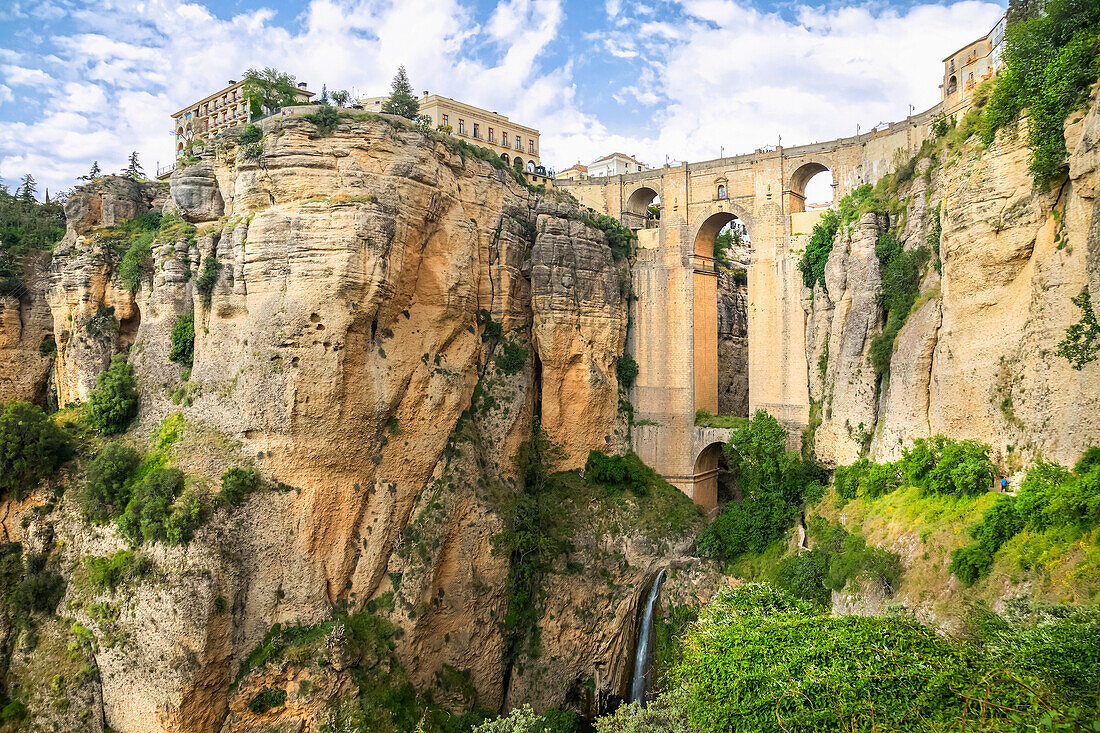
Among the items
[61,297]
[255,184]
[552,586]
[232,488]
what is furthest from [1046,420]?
[61,297]

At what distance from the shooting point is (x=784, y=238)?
31.1 meters

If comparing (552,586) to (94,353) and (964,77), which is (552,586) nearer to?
(94,353)

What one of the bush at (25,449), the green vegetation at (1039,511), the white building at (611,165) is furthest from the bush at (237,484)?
the white building at (611,165)

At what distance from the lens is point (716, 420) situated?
33.4 m

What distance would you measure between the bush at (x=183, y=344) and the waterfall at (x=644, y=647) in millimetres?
20934

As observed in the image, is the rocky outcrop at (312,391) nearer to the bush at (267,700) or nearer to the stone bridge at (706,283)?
the bush at (267,700)

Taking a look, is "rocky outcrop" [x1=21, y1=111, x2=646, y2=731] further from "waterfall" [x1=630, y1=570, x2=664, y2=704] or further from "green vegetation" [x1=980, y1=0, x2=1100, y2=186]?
"green vegetation" [x1=980, y1=0, x2=1100, y2=186]

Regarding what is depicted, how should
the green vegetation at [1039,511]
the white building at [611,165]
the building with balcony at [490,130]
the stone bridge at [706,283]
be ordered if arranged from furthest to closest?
the white building at [611,165], the building with balcony at [490,130], the stone bridge at [706,283], the green vegetation at [1039,511]

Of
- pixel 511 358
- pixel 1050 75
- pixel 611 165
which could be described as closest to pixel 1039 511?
pixel 1050 75

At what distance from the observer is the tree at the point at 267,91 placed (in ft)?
91.2

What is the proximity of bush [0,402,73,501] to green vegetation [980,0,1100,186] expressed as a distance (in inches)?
1241

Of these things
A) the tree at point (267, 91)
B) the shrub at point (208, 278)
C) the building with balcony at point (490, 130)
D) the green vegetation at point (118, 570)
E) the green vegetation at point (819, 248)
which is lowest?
the green vegetation at point (118, 570)

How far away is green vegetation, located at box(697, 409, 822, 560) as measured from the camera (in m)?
27.9

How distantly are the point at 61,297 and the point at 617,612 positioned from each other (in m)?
27.2
